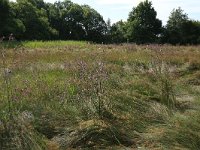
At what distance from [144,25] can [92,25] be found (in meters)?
20.2

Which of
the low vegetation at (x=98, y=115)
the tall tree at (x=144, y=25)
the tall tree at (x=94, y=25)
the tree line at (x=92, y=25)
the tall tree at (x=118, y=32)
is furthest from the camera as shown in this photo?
the tall tree at (x=94, y=25)

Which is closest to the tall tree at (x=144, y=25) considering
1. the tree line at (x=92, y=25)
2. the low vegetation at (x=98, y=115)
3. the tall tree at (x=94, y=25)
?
the tree line at (x=92, y=25)

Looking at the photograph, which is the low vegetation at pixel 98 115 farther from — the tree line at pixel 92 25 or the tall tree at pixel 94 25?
the tall tree at pixel 94 25

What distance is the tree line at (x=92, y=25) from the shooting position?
4788 cm

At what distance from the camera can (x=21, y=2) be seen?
57.2 m

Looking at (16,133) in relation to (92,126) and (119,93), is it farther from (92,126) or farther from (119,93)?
(119,93)

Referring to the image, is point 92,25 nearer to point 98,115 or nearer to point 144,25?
→ point 144,25

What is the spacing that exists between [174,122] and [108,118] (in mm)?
1050

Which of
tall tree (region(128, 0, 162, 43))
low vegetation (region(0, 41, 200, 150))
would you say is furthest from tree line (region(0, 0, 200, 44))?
low vegetation (region(0, 41, 200, 150))

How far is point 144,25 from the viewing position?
54.7 metres

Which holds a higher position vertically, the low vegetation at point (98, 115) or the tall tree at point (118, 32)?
the low vegetation at point (98, 115)

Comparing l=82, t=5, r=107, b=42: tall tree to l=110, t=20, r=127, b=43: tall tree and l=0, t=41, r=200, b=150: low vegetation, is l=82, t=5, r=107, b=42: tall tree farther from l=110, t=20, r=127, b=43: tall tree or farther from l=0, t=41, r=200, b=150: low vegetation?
l=0, t=41, r=200, b=150: low vegetation

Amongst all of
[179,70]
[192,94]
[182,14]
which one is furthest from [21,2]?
[192,94]

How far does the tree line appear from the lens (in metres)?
47.9
